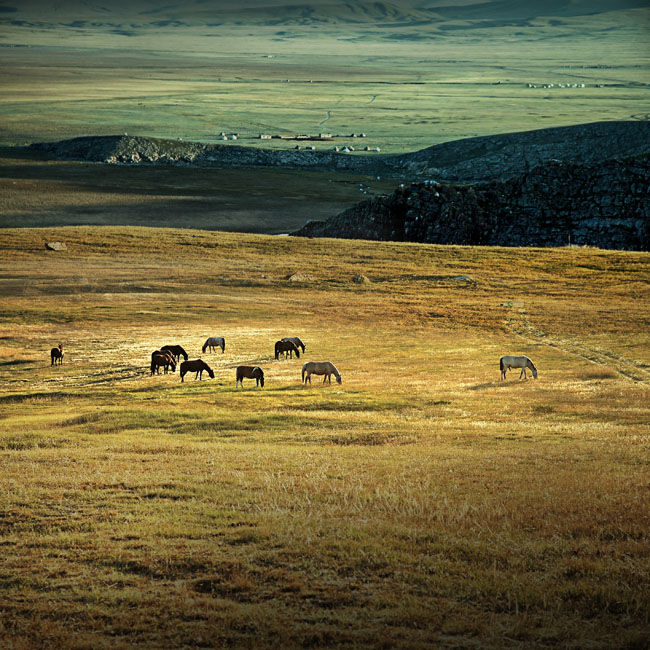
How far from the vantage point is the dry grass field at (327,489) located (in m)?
11.4

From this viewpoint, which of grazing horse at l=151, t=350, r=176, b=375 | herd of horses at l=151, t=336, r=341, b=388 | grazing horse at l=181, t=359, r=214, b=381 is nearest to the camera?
herd of horses at l=151, t=336, r=341, b=388

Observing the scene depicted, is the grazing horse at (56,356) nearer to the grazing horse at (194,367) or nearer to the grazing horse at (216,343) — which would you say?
the grazing horse at (216,343)

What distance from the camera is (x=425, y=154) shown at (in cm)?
18912

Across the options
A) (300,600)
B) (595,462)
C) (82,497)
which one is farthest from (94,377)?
(300,600)

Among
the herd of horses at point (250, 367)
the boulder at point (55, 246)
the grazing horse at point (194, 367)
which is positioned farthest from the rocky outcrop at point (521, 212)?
the grazing horse at point (194, 367)

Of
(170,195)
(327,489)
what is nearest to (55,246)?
(170,195)

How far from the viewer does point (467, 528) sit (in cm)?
1492

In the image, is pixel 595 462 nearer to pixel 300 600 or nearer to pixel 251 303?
pixel 300 600

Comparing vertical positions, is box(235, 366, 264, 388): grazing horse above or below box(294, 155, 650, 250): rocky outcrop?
below

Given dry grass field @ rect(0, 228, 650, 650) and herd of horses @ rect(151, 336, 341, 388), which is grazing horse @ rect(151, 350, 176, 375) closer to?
herd of horses @ rect(151, 336, 341, 388)

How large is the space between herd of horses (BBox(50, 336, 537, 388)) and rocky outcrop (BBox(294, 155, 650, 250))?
65145 millimetres

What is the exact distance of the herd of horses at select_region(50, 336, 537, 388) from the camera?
35656 mm

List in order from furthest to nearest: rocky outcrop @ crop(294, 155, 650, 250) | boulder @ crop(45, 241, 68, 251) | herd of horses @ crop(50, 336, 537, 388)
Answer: rocky outcrop @ crop(294, 155, 650, 250)
boulder @ crop(45, 241, 68, 251)
herd of horses @ crop(50, 336, 537, 388)

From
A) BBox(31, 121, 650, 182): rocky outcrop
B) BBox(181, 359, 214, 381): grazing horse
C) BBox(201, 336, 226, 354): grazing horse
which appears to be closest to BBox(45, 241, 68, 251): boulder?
BBox(201, 336, 226, 354): grazing horse
